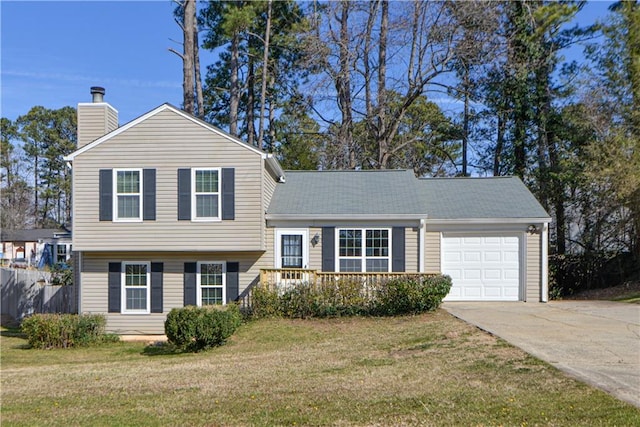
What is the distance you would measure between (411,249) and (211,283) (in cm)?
577

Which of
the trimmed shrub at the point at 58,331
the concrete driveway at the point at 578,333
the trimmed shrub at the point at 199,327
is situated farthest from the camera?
the trimmed shrub at the point at 58,331

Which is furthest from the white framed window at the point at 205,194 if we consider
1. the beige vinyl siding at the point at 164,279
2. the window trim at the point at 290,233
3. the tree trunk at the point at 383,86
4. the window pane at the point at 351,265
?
the tree trunk at the point at 383,86

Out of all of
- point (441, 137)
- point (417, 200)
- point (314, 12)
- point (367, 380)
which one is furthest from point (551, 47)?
point (367, 380)

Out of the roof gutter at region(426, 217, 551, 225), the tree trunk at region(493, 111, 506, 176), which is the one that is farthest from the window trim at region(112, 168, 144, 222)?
the tree trunk at region(493, 111, 506, 176)

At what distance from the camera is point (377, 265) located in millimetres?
16281

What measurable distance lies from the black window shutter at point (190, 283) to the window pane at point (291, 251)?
2.53 metres

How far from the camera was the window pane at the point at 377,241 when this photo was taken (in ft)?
53.9

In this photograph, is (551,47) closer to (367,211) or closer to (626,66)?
(626,66)

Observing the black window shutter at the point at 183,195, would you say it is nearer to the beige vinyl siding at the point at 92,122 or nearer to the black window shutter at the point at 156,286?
the black window shutter at the point at 156,286

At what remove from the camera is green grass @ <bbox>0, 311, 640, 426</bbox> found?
6465 millimetres

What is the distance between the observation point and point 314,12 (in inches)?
1110

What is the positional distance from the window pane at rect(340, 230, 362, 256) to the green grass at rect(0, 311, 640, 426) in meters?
3.85

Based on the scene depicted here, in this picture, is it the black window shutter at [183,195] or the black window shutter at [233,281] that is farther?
the black window shutter at [233,281]

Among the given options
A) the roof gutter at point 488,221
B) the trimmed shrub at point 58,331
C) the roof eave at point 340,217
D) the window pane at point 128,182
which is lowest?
the trimmed shrub at point 58,331
